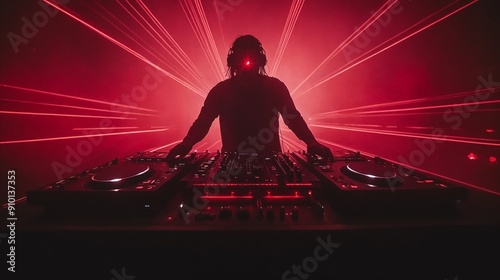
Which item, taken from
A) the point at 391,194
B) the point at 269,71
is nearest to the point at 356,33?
the point at 269,71

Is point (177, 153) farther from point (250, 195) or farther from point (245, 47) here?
point (245, 47)

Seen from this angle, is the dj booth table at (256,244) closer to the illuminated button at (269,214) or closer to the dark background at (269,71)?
the illuminated button at (269,214)

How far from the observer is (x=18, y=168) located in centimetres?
256

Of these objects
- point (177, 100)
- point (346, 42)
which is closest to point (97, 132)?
point (177, 100)

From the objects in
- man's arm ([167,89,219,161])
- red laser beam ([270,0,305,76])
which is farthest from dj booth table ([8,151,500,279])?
red laser beam ([270,0,305,76])

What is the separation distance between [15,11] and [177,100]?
3.42 m

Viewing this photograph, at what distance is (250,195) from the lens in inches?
45.9

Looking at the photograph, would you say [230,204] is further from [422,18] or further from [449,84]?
[422,18]

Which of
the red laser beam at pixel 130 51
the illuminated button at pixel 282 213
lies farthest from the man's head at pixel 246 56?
the illuminated button at pixel 282 213

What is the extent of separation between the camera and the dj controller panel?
3.43ft

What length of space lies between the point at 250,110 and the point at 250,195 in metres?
1.92

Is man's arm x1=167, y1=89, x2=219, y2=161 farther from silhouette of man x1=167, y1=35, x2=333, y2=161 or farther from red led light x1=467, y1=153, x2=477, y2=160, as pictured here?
red led light x1=467, y1=153, x2=477, y2=160

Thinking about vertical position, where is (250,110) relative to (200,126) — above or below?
above

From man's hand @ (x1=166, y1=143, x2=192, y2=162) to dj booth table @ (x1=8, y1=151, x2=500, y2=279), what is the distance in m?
0.55
